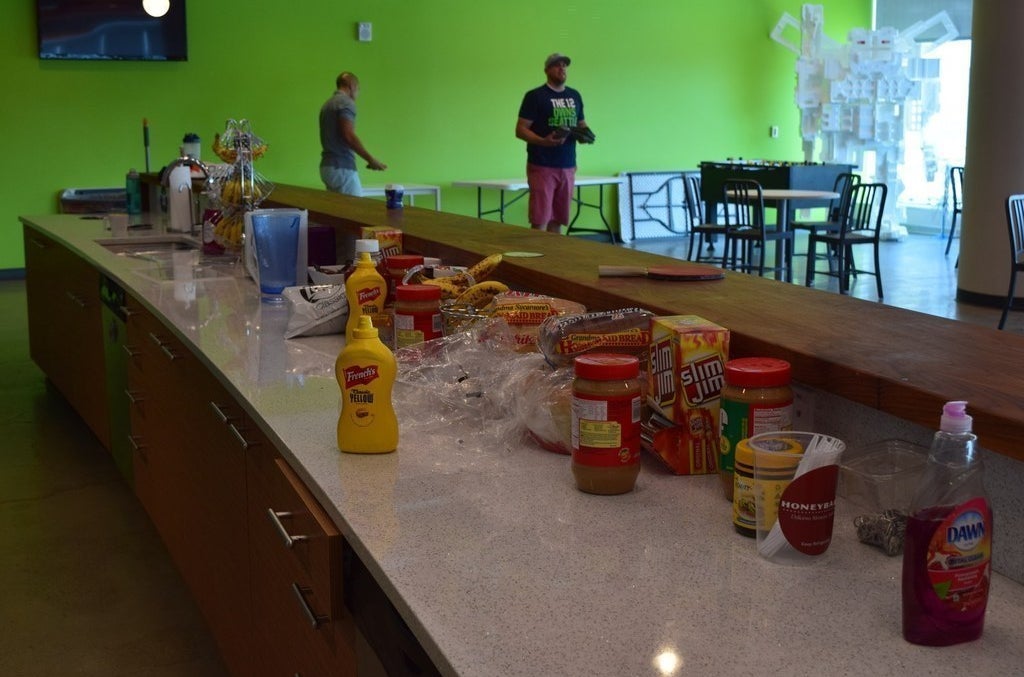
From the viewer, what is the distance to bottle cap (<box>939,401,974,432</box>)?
1.07 m

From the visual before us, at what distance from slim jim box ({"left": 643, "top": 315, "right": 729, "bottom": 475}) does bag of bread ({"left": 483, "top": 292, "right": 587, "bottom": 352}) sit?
0.42 meters

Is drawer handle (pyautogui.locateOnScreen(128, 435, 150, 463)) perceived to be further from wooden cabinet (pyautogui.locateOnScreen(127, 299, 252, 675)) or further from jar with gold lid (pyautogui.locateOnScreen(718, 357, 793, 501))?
jar with gold lid (pyautogui.locateOnScreen(718, 357, 793, 501))

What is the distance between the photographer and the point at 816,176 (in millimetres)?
9375

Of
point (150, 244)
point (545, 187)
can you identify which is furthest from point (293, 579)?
point (545, 187)

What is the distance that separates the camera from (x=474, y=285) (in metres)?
2.32

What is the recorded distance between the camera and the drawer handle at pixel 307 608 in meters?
1.52

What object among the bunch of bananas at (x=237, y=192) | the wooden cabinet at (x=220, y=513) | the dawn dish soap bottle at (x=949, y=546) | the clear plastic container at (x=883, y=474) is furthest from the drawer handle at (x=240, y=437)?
the bunch of bananas at (x=237, y=192)

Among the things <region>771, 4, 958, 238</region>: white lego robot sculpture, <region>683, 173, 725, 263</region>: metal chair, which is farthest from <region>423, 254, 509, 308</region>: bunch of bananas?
<region>771, 4, 958, 238</region>: white lego robot sculpture

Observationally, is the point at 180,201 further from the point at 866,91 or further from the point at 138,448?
the point at 866,91

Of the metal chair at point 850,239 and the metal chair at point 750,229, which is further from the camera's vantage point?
the metal chair at point 750,229

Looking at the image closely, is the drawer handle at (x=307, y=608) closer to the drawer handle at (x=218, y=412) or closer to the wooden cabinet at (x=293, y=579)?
the wooden cabinet at (x=293, y=579)

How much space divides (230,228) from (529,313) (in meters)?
1.99

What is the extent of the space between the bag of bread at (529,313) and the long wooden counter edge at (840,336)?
2.7 inches

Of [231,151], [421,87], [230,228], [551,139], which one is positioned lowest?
[230,228]
